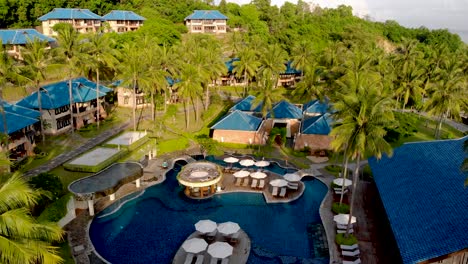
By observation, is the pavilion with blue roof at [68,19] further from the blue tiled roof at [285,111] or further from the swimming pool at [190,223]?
the swimming pool at [190,223]

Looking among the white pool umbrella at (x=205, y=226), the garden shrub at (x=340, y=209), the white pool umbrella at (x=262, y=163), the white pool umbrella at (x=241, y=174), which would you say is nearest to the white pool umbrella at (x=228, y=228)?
the white pool umbrella at (x=205, y=226)

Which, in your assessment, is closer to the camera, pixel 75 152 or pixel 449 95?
pixel 75 152

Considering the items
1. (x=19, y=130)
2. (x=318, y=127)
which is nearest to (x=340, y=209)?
(x=318, y=127)

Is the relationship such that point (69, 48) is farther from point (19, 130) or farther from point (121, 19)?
point (121, 19)

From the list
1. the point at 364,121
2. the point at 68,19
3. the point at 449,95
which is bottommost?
the point at 449,95

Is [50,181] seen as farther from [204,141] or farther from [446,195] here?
[446,195]

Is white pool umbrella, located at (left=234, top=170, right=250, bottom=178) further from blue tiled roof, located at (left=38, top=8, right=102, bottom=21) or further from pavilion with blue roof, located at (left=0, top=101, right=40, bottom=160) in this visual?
blue tiled roof, located at (left=38, top=8, right=102, bottom=21)
